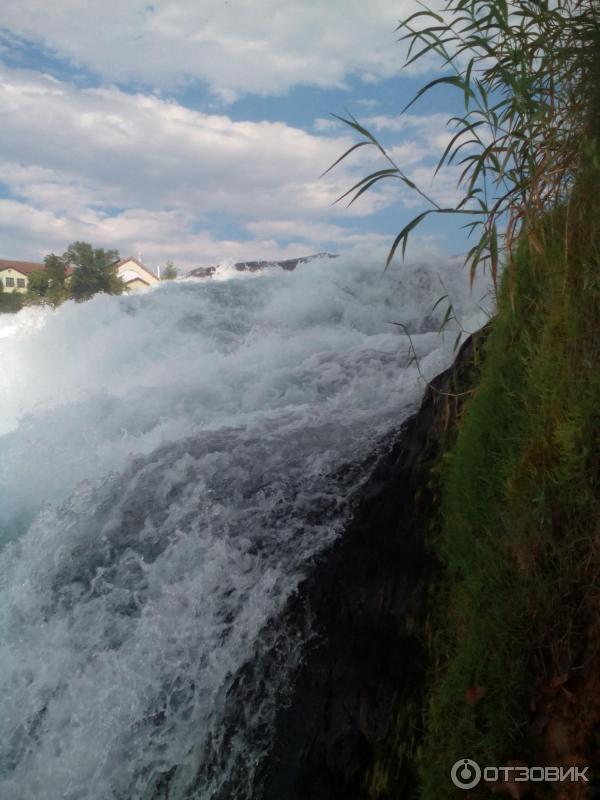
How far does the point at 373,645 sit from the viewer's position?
234cm

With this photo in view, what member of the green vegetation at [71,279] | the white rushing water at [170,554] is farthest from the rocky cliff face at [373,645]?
the green vegetation at [71,279]

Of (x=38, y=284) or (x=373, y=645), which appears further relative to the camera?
(x=38, y=284)

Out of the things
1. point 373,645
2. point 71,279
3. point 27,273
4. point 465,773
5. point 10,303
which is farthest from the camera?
point 27,273

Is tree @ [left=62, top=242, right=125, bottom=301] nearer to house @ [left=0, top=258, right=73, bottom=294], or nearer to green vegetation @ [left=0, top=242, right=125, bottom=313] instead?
green vegetation @ [left=0, top=242, right=125, bottom=313]

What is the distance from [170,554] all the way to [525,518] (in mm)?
2323

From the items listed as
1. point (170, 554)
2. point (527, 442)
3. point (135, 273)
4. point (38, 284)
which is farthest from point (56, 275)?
point (527, 442)

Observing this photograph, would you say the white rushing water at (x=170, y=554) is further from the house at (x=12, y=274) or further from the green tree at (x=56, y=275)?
the house at (x=12, y=274)

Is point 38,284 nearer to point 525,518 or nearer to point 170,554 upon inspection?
point 170,554

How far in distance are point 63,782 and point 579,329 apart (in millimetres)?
2933

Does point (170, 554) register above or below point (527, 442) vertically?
below

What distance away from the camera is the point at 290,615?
2828mm

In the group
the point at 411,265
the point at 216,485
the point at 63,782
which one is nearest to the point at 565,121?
the point at 216,485

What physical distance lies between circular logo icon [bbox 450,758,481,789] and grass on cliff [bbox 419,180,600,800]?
0.02m

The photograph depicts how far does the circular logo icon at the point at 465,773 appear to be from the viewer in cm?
159
